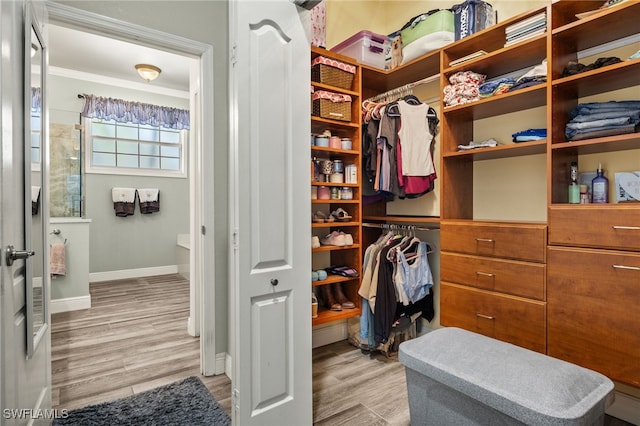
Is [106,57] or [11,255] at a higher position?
[106,57]

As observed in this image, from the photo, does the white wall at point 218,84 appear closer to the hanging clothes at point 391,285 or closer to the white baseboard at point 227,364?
the white baseboard at point 227,364

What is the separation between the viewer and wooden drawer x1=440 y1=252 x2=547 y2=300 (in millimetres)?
1944

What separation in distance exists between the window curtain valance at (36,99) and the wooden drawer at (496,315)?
2446 millimetres

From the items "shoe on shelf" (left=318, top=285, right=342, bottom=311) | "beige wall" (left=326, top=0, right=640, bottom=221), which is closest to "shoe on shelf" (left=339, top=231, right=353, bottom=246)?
"shoe on shelf" (left=318, top=285, right=342, bottom=311)

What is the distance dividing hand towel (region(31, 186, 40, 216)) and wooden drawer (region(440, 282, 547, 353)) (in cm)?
231

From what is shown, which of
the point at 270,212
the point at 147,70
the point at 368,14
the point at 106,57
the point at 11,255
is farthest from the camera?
the point at 147,70

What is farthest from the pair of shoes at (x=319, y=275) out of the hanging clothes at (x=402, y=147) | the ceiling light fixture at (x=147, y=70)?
the ceiling light fixture at (x=147, y=70)

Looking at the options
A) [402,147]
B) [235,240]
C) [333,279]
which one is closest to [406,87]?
[402,147]

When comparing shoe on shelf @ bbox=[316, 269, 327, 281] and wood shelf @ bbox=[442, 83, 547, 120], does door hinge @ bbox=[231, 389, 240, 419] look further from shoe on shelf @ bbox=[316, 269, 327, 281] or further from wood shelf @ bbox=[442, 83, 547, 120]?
wood shelf @ bbox=[442, 83, 547, 120]

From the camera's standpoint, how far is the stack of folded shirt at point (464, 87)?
235cm

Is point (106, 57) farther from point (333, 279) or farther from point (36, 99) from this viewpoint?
point (333, 279)

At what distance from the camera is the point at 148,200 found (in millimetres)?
5590

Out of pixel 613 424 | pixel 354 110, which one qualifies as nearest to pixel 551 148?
pixel 354 110

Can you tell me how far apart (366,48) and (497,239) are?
173cm
